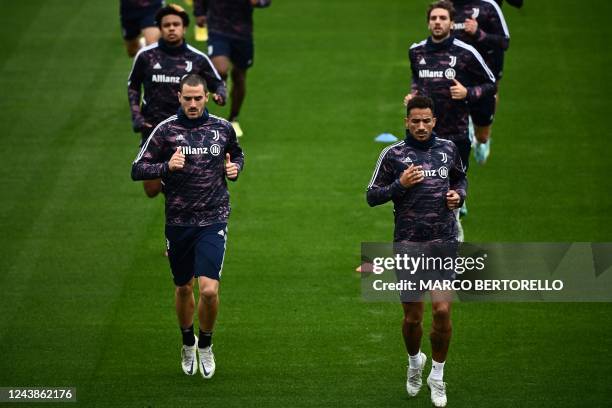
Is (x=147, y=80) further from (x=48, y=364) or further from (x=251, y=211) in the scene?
(x=48, y=364)

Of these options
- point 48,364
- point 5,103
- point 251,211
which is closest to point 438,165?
point 48,364

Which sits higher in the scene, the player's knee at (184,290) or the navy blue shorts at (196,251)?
the navy blue shorts at (196,251)

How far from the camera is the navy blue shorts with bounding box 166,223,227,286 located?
9617mm

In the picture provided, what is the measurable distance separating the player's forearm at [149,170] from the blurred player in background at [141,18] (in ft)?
23.2

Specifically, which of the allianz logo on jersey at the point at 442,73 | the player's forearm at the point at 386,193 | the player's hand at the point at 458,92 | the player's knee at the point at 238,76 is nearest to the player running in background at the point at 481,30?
the allianz logo on jersey at the point at 442,73

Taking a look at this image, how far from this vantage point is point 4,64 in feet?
59.7

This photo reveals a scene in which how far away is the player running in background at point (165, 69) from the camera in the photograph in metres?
11.9

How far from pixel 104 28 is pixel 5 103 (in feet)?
11.3

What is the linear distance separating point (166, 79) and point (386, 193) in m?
3.55

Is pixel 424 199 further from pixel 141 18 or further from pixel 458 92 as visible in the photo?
pixel 141 18

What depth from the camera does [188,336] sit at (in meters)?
9.94

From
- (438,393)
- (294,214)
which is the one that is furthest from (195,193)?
(294,214)

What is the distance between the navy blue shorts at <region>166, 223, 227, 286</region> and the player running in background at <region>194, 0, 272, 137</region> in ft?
19.2

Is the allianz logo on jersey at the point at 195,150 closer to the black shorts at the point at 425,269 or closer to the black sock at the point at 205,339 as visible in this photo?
the black sock at the point at 205,339
